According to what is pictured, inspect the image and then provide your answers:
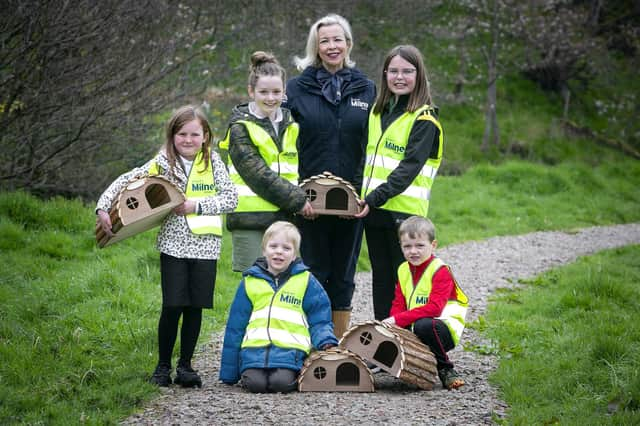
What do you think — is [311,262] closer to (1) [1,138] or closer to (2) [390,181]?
(2) [390,181]

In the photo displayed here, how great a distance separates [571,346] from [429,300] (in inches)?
62.0

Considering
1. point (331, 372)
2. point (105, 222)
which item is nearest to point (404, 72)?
point (331, 372)

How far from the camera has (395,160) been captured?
21.0 ft

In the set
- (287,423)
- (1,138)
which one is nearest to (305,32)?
(1,138)

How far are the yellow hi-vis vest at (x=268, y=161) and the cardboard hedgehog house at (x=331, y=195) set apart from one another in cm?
14

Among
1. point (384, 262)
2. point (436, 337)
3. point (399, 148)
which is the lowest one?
point (436, 337)

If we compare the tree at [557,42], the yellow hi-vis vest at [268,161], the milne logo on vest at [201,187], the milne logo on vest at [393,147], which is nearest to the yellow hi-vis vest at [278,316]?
the yellow hi-vis vest at [268,161]

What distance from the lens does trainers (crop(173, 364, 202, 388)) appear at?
5738 millimetres

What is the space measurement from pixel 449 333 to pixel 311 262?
122 cm

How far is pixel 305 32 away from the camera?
570 inches

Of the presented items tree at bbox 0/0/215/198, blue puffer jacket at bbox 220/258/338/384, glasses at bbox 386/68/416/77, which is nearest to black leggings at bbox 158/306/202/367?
blue puffer jacket at bbox 220/258/338/384

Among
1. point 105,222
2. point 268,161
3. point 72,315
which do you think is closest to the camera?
point 105,222

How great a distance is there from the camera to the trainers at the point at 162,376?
5742mm

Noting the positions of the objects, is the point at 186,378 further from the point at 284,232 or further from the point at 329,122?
the point at 329,122
